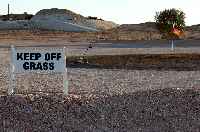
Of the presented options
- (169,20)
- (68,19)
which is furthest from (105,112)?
(68,19)

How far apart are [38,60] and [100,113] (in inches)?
93.0

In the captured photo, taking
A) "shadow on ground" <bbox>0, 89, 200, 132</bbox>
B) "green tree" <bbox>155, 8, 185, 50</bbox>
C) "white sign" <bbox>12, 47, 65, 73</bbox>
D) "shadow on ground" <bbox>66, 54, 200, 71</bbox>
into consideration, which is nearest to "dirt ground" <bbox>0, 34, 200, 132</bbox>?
"shadow on ground" <bbox>0, 89, 200, 132</bbox>

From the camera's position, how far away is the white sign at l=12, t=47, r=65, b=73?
1337 cm

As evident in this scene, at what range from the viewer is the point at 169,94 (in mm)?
13344

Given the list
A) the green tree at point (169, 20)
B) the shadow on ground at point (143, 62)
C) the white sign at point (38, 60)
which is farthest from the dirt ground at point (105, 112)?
the green tree at point (169, 20)

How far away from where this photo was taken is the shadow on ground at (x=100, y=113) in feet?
36.3

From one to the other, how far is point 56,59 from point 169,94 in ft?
8.32

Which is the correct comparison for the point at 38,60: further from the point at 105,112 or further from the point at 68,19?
the point at 68,19

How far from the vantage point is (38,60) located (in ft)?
43.9

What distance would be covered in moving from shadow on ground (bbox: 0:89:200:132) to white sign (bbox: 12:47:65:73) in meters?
0.83

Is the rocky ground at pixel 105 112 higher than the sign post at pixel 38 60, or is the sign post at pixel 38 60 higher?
the sign post at pixel 38 60

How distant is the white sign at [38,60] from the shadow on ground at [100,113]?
0.83m

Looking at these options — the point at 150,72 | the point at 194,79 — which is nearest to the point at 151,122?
the point at 194,79

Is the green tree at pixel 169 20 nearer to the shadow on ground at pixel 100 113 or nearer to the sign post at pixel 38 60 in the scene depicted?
the sign post at pixel 38 60
